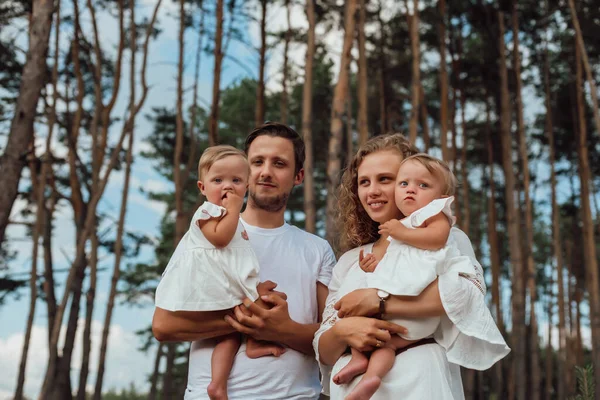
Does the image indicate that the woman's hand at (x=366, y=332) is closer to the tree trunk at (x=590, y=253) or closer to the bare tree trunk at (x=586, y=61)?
the bare tree trunk at (x=586, y=61)

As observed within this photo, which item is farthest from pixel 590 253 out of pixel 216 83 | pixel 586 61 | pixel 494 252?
pixel 216 83

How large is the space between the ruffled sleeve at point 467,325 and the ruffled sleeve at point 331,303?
0.37 metres

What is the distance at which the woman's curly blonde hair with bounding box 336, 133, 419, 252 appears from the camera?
232cm

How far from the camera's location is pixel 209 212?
84.0 inches

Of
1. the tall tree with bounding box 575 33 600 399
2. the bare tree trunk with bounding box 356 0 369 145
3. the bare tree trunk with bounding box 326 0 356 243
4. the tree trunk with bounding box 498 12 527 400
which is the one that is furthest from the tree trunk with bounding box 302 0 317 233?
the tall tree with bounding box 575 33 600 399

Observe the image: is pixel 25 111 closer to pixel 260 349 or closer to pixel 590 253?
pixel 260 349

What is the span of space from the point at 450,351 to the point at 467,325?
11 centimetres

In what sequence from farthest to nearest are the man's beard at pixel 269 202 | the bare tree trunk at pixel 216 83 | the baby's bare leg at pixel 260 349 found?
the bare tree trunk at pixel 216 83 → the man's beard at pixel 269 202 → the baby's bare leg at pixel 260 349

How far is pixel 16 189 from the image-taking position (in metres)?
5.57

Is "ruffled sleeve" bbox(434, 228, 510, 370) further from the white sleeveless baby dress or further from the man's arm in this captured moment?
the man's arm

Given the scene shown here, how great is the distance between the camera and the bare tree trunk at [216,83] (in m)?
7.98

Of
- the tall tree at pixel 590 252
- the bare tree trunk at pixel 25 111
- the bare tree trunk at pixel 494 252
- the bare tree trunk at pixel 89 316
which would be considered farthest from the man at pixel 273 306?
the bare tree trunk at pixel 494 252

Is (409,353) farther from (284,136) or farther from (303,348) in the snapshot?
(284,136)

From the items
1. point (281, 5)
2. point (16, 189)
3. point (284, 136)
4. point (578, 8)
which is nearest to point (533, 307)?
point (578, 8)
